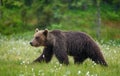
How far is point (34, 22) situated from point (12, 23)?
8.47 ft

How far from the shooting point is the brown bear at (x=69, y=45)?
10.4 m

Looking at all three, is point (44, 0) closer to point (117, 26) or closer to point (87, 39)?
point (117, 26)

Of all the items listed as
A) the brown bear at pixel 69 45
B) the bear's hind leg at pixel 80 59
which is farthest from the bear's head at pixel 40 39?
the bear's hind leg at pixel 80 59

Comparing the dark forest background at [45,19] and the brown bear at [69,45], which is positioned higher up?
the brown bear at [69,45]

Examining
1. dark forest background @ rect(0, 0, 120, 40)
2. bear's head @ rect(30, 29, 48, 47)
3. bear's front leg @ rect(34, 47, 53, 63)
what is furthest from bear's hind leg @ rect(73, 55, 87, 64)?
dark forest background @ rect(0, 0, 120, 40)

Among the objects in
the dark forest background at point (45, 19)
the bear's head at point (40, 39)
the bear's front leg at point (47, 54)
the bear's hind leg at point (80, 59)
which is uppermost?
the bear's head at point (40, 39)

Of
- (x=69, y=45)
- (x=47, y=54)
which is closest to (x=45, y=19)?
(x=69, y=45)

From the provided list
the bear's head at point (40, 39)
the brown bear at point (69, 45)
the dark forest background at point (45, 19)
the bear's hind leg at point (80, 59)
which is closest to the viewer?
the brown bear at point (69, 45)

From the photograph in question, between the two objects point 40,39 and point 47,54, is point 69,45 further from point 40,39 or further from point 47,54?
point 40,39

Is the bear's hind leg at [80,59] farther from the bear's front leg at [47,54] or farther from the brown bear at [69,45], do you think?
the bear's front leg at [47,54]

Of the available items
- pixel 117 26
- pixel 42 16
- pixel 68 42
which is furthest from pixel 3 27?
pixel 68 42

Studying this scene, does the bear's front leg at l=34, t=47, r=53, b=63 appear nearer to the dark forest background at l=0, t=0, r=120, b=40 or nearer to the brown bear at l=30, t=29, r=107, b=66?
the brown bear at l=30, t=29, r=107, b=66

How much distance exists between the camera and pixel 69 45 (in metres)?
10.5

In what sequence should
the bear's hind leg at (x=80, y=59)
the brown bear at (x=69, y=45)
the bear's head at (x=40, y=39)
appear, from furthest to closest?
the bear's hind leg at (x=80, y=59) → the bear's head at (x=40, y=39) → the brown bear at (x=69, y=45)
